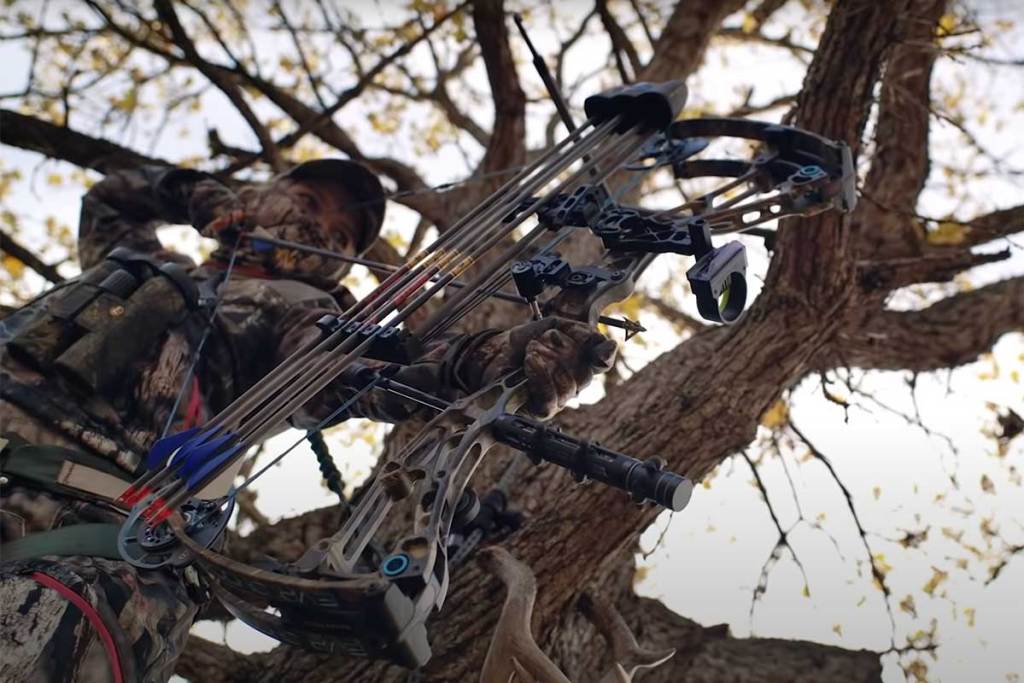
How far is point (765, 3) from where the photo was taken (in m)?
6.81

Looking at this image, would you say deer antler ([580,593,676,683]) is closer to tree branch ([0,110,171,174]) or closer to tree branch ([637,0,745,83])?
tree branch ([637,0,745,83])

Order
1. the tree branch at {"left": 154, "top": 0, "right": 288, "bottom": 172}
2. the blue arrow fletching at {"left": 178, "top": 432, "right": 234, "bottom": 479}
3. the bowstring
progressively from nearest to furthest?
the blue arrow fletching at {"left": 178, "top": 432, "right": 234, "bottom": 479}, the bowstring, the tree branch at {"left": 154, "top": 0, "right": 288, "bottom": 172}

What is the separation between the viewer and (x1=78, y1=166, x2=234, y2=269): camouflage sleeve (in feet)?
12.7

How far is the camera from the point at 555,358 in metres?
2.06

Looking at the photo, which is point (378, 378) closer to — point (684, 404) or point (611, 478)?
point (611, 478)

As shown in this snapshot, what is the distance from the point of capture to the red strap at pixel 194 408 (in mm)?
2926

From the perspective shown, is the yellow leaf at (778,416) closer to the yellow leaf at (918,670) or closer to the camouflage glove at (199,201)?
the yellow leaf at (918,670)

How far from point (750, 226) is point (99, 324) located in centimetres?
222

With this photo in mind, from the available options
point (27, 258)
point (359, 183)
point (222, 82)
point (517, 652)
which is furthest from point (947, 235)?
point (27, 258)

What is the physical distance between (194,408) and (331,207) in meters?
1.47

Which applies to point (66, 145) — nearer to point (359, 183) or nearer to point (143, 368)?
point (359, 183)

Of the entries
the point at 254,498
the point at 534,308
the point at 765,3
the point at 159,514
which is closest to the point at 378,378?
the point at 534,308

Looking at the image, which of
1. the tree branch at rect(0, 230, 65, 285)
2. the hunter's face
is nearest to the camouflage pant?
the hunter's face

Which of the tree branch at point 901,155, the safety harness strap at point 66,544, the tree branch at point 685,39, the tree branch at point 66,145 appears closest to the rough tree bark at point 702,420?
the safety harness strap at point 66,544
